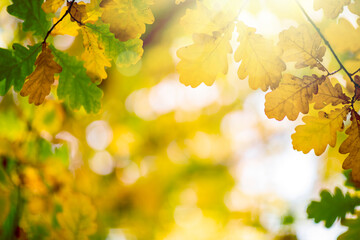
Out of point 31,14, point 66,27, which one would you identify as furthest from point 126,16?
point 31,14

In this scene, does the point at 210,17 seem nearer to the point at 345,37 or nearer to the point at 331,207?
the point at 345,37

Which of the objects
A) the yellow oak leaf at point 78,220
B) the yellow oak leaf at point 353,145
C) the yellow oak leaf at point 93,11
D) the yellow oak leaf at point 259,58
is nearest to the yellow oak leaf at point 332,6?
the yellow oak leaf at point 259,58

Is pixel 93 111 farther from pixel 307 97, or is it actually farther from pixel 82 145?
pixel 82 145

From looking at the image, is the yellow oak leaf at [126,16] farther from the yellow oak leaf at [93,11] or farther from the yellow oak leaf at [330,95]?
the yellow oak leaf at [330,95]

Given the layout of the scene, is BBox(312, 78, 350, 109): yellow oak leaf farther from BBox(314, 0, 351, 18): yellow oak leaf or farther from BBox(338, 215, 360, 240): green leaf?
BBox(338, 215, 360, 240): green leaf

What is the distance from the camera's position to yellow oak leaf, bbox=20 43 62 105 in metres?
0.79

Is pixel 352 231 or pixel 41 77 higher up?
pixel 41 77

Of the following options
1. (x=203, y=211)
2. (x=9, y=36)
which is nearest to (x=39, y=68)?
(x=9, y=36)

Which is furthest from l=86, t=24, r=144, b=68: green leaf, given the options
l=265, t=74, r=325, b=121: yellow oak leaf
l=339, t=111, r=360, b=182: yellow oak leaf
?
l=339, t=111, r=360, b=182: yellow oak leaf

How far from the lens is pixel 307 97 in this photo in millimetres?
800

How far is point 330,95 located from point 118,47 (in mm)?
678

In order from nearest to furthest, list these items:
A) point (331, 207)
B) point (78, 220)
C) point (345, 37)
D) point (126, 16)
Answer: point (126, 16), point (345, 37), point (331, 207), point (78, 220)

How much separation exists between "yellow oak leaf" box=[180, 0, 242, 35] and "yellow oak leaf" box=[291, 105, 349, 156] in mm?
397

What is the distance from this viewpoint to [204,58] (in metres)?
0.79
